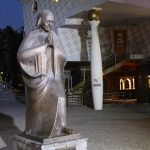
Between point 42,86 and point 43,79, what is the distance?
0.13m

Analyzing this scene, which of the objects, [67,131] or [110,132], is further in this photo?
[110,132]

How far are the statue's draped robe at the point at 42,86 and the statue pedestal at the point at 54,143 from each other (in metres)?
0.18

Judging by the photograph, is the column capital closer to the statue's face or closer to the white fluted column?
the white fluted column

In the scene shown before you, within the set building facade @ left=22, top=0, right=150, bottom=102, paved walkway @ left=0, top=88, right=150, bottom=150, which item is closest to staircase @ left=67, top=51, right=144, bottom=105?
building facade @ left=22, top=0, right=150, bottom=102

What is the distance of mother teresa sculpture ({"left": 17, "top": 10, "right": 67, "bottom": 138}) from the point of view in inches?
290

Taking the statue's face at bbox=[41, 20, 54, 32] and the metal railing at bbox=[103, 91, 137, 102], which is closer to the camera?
the statue's face at bbox=[41, 20, 54, 32]

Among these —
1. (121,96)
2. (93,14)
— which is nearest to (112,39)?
(121,96)

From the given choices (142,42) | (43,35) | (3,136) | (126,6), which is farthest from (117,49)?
(43,35)

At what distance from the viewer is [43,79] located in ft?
24.6

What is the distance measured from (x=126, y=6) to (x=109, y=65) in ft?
18.8

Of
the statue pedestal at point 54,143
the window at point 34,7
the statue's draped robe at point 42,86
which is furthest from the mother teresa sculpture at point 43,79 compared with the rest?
the window at point 34,7

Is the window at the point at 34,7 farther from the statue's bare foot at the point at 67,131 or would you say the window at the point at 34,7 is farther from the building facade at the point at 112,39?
the statue's bare foot at the point at 67,131

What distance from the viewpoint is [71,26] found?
86.4 feet

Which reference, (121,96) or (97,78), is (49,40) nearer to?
(97,78)
